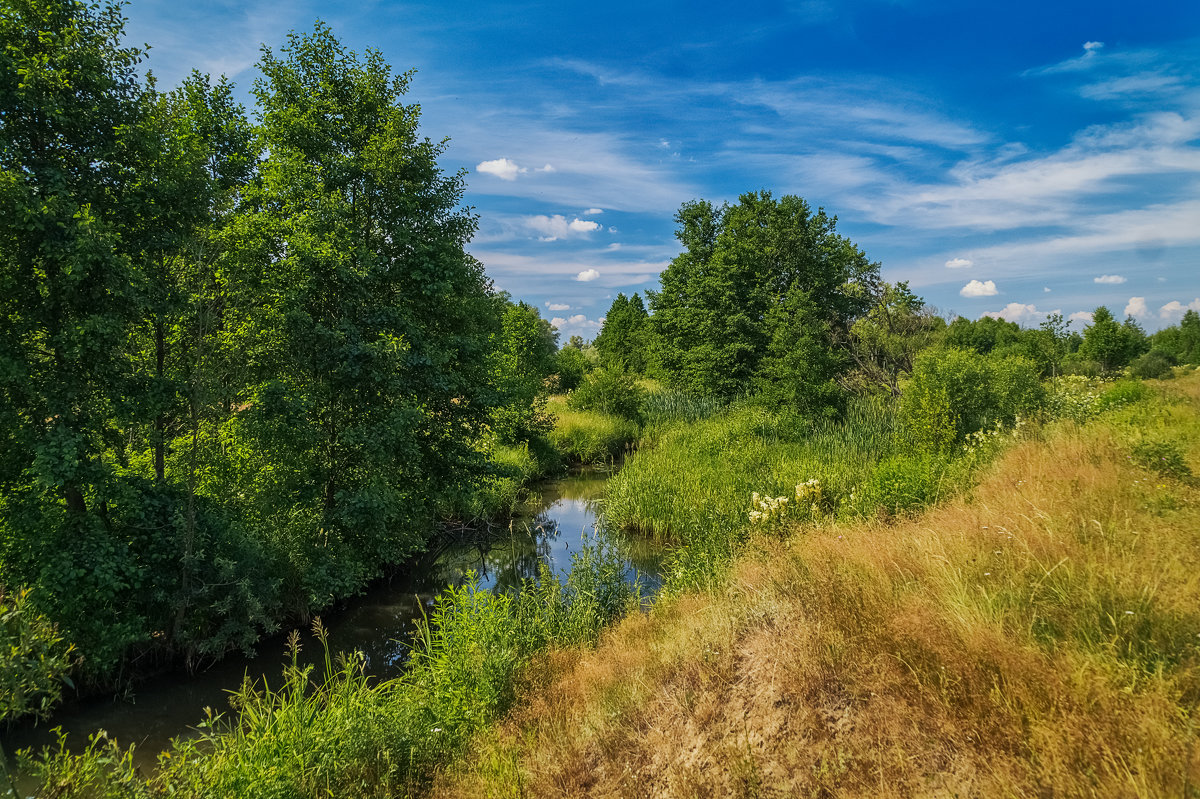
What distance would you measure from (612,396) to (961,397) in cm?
1649

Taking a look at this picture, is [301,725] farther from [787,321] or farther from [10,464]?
[787,321]

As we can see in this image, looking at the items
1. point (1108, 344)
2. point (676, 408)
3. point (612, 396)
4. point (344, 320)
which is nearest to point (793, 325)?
point (676, 408)

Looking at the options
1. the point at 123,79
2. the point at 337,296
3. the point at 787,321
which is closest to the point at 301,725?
the point at 337,296

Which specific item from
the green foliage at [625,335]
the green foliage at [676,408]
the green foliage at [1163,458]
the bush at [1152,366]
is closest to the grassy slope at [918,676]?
the green foliage at [1163,458]

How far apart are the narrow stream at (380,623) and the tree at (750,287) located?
1392 centimetres

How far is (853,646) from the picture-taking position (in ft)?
13.9

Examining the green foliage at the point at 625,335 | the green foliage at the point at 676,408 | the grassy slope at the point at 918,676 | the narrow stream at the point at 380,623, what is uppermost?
the green foliage at the point at 625,335

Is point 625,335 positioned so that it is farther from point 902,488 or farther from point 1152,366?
point 902,488

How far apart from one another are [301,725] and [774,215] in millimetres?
32738

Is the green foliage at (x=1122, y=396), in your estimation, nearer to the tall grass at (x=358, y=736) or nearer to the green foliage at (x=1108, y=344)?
the tall grass at (x=358, y=736)

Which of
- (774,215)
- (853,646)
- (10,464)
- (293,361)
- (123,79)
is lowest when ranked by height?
(853,646)

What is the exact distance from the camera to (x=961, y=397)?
41.6 feet

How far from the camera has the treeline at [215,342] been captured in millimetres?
6965

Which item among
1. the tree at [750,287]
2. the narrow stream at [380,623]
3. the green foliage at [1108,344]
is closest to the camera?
the narrow stream at [380,623]
